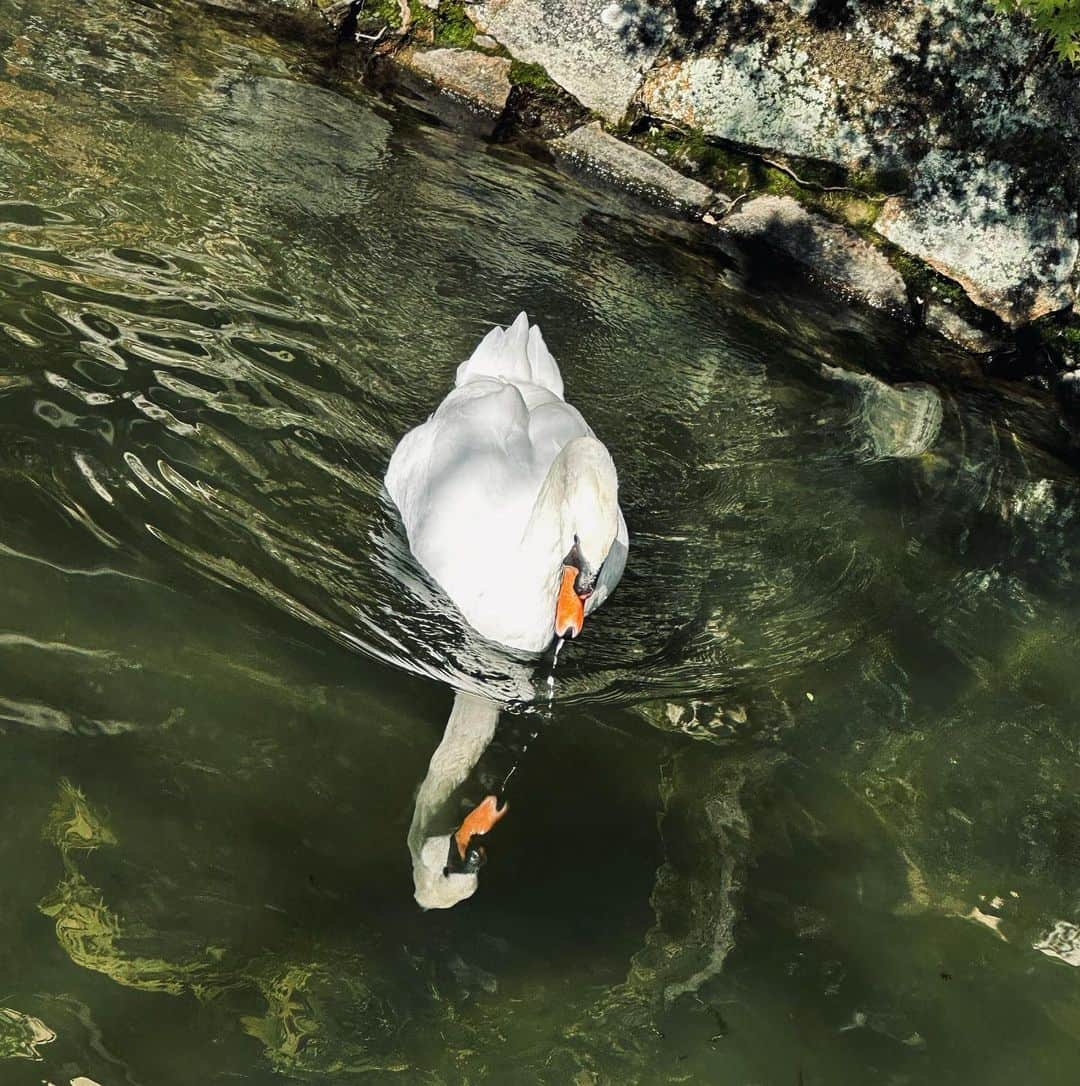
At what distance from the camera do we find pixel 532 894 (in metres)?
3.30

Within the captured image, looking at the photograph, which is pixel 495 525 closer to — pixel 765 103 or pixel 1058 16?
pixel 1058 16

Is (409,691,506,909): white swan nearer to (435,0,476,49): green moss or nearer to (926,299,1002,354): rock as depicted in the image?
(926,299,1002,354): rock

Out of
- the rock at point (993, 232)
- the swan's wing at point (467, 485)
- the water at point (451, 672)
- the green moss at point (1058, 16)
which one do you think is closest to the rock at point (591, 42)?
the water at point (451, 672)

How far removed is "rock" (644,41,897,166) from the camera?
7.54 metres

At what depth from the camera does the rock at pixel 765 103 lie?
24.7ft

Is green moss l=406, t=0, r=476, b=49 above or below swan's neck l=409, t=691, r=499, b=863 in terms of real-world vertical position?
above

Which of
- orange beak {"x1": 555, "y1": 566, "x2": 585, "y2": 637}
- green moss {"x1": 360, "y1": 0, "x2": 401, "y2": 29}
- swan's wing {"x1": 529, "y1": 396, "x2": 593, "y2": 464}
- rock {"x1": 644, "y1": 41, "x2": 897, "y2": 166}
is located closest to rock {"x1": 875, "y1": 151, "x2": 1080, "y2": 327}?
rock {"x1": 644, "y1": 41, "x2": 897, "y2": 166}

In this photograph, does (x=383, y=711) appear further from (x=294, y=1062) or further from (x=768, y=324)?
(x=768, y=324)

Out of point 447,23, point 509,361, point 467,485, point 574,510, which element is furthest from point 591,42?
point 574,510

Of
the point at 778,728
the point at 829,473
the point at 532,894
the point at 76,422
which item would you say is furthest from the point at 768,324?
the point at 532,894

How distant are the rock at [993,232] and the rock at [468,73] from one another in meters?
2.44

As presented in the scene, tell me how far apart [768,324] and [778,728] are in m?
3.11

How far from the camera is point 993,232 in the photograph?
7.39 m

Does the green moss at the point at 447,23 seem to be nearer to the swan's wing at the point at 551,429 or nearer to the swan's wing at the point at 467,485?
the swan's wing at the point at 551,429
